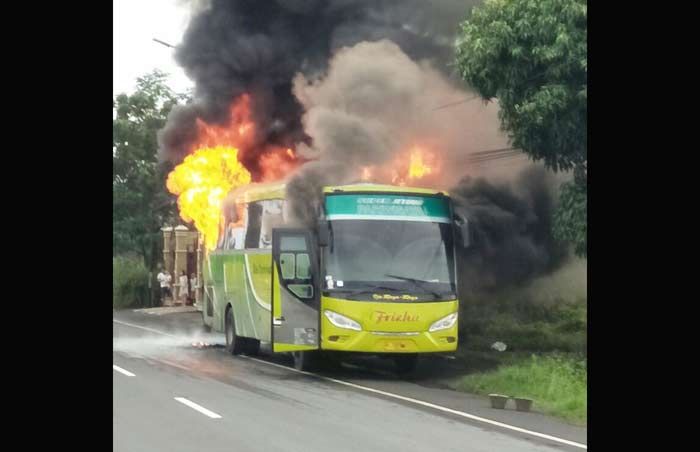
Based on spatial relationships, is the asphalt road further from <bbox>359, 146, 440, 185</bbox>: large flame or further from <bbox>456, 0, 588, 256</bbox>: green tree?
<bbox>456, 0, 588, 256</bbox>: green tree

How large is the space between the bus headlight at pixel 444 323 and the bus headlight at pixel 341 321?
100 cm

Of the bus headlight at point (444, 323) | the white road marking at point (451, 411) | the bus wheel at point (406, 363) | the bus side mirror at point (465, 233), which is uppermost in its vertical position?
the bus side mirror at point (465, 233)

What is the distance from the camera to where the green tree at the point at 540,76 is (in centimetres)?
1479

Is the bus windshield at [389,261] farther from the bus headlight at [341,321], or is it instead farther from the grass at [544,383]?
the grass at [544,383]

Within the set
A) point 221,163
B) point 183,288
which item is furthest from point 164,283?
point 221,163

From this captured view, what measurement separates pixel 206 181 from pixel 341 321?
7.67m

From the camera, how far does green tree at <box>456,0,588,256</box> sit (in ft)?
48.5

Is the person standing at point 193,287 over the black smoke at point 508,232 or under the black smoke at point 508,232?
under

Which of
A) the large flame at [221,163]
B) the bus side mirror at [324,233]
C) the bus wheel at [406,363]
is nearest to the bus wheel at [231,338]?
the large flame at [221,163]

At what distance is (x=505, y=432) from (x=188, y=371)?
684 centimetres

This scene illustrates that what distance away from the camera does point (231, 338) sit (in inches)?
760

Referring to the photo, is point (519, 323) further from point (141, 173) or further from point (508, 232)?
point (141, 173)
